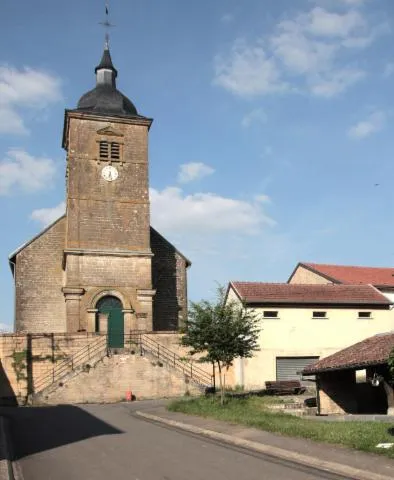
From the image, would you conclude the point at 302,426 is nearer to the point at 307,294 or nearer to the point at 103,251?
the point at 307,294

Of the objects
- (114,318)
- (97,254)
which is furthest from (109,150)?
(114,318)

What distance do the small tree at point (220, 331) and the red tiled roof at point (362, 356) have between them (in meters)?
2.70

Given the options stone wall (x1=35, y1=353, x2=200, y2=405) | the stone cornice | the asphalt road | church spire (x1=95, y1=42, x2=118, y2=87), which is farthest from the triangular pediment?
the asphalt road

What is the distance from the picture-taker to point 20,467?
10.8m

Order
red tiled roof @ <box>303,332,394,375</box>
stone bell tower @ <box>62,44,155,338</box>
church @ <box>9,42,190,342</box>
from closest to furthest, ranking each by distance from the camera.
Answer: red tiled roof @ <box>303,332,394,375</box>, stone bell tower @ <box>62,44,155,338</box>, church @ <box>9,42,190,342</box>

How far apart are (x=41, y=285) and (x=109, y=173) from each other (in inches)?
306

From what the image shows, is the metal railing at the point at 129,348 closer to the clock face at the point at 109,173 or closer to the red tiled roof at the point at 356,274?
the clock face at the point at 109,173

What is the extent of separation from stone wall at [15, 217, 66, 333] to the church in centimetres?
6

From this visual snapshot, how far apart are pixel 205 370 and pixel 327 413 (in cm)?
1180

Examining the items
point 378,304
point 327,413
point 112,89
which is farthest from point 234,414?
point 112,89

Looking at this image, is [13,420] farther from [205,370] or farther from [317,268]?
[317,268]

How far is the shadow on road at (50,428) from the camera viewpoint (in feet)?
45.5

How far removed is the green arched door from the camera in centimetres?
3353

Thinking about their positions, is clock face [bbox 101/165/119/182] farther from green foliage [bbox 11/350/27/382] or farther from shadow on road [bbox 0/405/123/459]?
shadow on road [bbox 0/405/123/459]
